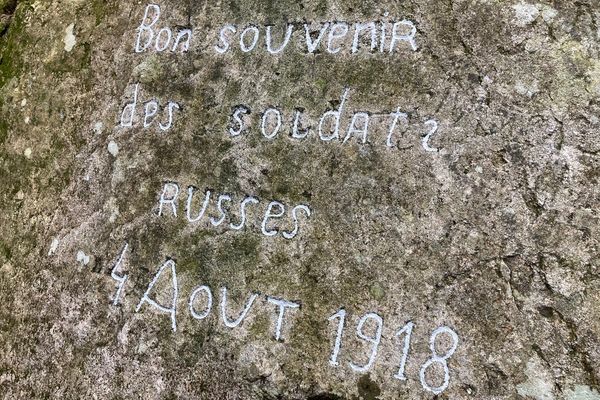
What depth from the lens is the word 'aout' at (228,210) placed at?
2.21m

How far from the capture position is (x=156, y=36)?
2.67 meters

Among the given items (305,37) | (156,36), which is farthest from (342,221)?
(156,36)

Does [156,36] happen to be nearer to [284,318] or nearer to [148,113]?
[148,113]

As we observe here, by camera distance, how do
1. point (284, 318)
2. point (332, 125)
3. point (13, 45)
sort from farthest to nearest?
point (13, 45)
point (332, 125)
point (284, 318)

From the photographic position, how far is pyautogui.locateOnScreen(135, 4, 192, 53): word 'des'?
2.60m

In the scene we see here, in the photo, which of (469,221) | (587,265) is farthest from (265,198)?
(587,265)

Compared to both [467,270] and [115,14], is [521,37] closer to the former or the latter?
[467,270]

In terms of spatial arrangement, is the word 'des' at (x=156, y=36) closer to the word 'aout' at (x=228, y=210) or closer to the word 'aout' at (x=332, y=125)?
the word 'aout' at (x=332, y=125)

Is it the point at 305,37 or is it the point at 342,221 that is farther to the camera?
the point at 305,37

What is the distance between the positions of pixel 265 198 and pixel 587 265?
1.12 m

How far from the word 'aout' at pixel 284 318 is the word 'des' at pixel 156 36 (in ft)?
2.91

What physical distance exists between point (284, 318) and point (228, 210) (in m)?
0.48

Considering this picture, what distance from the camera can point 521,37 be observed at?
209 cm

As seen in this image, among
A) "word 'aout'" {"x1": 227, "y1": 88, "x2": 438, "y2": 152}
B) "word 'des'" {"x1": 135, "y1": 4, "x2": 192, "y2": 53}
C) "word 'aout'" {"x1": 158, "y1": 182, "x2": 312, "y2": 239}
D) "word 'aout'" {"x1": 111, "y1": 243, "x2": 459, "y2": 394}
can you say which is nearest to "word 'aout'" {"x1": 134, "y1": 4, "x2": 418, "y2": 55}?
"word 'des'" {"x1": 135, "y1": 4, "x2": 192, "y2": 53}
